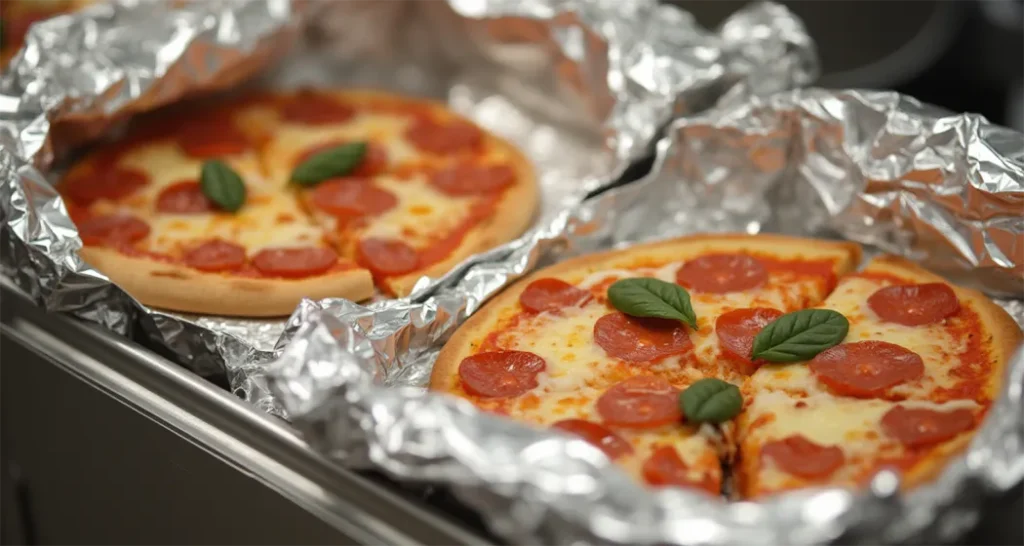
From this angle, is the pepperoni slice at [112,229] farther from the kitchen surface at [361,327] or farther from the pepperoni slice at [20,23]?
the pepperoni slice at [20,23]

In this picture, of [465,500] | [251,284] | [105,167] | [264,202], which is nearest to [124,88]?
[105,167]

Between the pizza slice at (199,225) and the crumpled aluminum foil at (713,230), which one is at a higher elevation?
the crumpled aluminum foil at (713,230)

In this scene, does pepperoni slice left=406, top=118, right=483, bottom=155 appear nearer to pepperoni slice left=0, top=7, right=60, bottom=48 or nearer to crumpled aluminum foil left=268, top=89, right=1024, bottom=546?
crumpled aluminum foil left=268, top=89, right=1024, bottom=546

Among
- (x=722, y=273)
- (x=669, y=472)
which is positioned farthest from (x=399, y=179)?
(x=669, y=472)

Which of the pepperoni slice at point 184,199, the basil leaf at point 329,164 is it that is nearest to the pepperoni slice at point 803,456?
the basil leaf at point 329,164

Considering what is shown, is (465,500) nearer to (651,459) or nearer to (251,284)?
(651,459)

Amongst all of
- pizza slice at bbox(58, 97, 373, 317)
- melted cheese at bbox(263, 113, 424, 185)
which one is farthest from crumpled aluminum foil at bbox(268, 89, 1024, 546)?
melted cheese at bbox(263, 113, 424, 185)

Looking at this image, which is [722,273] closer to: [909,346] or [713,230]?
[713,230]
